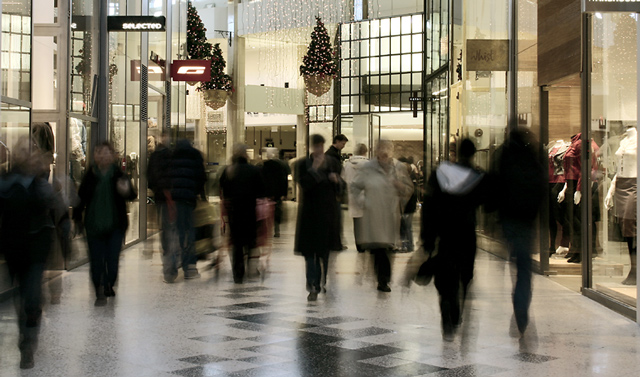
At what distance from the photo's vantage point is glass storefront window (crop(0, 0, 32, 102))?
9.33 meters

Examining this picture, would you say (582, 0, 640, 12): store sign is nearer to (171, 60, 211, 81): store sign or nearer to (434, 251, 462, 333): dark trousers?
(434, 251, 462, 333): dark trousers

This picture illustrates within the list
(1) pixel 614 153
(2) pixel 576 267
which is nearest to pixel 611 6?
(1) pixel 614 153

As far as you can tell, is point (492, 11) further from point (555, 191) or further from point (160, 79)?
point (160, 79)

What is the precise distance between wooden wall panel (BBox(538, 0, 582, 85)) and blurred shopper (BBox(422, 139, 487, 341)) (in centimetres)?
396

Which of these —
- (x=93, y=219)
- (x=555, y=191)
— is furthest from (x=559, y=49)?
(x=93, y=219)

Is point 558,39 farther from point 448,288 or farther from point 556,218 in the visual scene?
point 448,288

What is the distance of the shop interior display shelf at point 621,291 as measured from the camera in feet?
27.5

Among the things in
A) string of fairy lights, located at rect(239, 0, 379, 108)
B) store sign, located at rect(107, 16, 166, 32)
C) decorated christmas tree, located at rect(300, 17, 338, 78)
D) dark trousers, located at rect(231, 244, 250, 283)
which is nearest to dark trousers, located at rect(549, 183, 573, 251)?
dark trousers, located at rect(231, 244, 250, 283)

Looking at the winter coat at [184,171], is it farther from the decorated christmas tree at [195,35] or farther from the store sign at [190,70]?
the decorated christmas tree at [195,35]

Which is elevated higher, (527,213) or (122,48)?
(122,48)

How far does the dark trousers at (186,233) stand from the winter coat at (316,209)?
2075 mm

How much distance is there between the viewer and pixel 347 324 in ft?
25.0

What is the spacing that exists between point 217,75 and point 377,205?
23.8 meters

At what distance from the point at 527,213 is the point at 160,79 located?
45.4 feet
